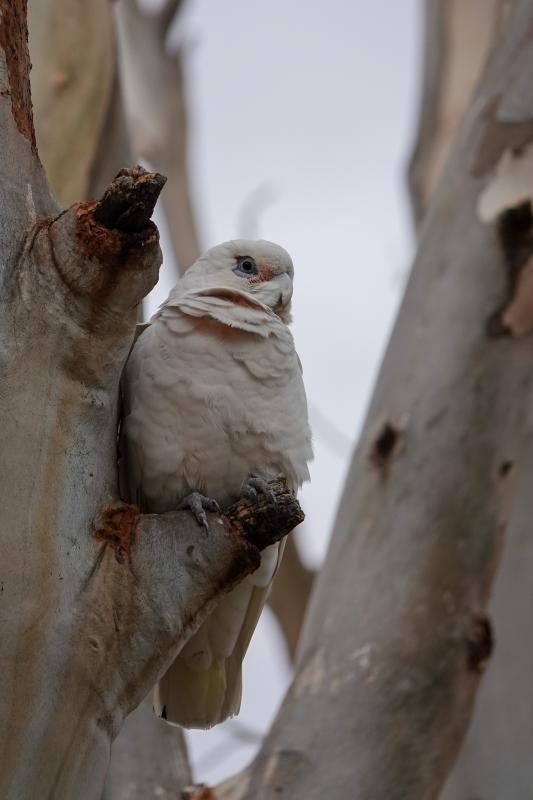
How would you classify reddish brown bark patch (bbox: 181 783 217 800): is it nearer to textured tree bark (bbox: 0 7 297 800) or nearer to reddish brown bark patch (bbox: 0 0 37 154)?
textured tree bark (bbox: 0 7 297 800)

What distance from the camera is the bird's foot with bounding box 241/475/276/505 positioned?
1.55 m

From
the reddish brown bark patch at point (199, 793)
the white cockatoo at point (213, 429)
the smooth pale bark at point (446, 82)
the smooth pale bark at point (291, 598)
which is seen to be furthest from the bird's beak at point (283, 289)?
the smooth pale bark at point (291, 598)

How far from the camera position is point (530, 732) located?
2.73 meters

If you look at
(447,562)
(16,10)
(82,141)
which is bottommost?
(447,562)

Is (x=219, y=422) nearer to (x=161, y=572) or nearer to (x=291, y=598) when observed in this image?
(x=161, y=572)

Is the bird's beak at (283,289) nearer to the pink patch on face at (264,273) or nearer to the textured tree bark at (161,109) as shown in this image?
the pink patch on face at (264,273)

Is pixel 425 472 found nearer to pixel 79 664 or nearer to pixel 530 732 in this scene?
pixel 530 732

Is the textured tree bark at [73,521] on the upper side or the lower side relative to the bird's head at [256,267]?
lower

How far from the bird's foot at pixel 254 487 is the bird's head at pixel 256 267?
1.46 ft

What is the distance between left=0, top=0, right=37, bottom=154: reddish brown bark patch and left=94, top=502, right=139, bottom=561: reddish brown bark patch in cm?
52

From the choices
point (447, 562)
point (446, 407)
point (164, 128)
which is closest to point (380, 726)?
point (447, 562)

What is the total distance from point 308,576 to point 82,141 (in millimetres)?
2203

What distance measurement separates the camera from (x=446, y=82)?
4109mm

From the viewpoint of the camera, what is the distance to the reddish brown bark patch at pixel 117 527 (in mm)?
1394
